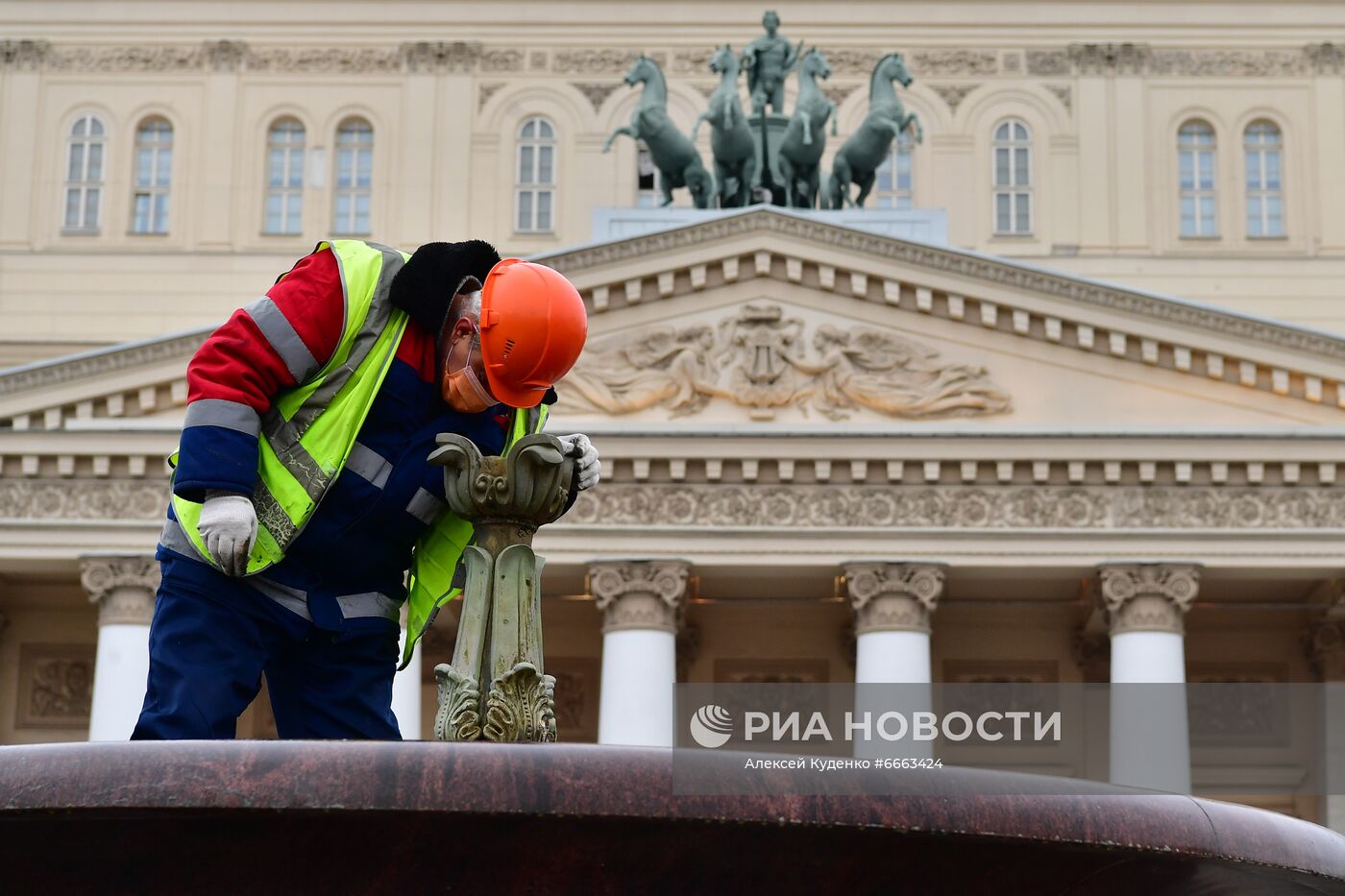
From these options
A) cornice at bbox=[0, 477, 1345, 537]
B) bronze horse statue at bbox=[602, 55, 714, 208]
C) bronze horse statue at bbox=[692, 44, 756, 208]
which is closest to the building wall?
bronze horse statue at bbox=[602, 55, 714, 208]

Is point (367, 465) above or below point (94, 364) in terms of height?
below

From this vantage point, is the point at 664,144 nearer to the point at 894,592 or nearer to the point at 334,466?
the point at 894,592

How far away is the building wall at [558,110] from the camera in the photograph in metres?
42.2

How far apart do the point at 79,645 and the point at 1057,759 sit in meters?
13.2

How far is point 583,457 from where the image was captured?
6.54m

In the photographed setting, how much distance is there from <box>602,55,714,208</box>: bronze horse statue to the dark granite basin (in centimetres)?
2983

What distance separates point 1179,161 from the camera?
43125mm

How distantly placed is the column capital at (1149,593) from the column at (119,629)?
1138 centimetres

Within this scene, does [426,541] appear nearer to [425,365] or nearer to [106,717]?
[425,365]

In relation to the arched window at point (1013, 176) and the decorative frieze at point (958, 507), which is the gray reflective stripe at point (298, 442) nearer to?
the decorative frieze at point (958, 507)

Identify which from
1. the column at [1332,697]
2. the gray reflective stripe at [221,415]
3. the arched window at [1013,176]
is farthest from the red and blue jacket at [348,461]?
the arched window at [1013,176]

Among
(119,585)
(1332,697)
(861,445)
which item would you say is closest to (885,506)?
(861,445)

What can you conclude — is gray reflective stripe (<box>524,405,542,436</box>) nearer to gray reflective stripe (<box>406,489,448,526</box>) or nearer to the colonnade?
gray reflective stripe (<box>406,489,448,526</box>)

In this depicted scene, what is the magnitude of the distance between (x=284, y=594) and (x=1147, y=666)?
23.2 metres
